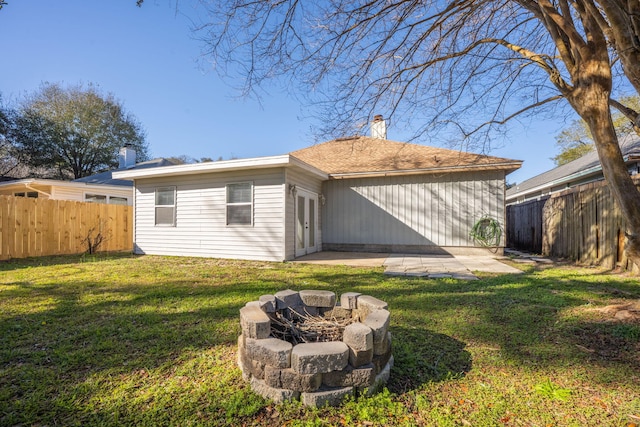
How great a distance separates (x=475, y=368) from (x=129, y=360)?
2.70m

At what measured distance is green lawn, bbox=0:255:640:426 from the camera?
175 centimetres

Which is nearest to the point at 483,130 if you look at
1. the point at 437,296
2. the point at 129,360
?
the point at 437,296

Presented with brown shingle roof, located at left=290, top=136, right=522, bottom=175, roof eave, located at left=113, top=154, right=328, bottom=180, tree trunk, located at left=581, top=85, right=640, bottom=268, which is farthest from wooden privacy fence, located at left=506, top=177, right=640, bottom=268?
roof eave, located at left=113, top=154, right=328, bottom=180

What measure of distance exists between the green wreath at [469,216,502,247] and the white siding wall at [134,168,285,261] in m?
5.63

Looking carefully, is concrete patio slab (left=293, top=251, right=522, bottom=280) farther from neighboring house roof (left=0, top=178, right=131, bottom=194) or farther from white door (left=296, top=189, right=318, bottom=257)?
neighboring house roof (left=0, top=178, right=131, bottom=194)

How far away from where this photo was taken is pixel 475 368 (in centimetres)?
229

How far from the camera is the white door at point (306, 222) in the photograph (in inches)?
340

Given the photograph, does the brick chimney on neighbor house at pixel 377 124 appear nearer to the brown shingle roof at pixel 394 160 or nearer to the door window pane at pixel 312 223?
the brown shingle roof at pixel 394 160

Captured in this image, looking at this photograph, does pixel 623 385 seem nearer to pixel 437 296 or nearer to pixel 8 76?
pixel 437 296

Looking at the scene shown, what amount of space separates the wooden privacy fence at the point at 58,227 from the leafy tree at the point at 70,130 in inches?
529

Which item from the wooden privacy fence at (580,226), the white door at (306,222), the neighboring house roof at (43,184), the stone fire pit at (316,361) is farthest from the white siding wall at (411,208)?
the neighboring house roof at (43,184)

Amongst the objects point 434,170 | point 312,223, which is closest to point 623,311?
point 434,170

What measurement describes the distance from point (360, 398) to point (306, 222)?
7376 mm

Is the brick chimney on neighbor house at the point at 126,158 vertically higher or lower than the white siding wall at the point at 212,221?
higher
